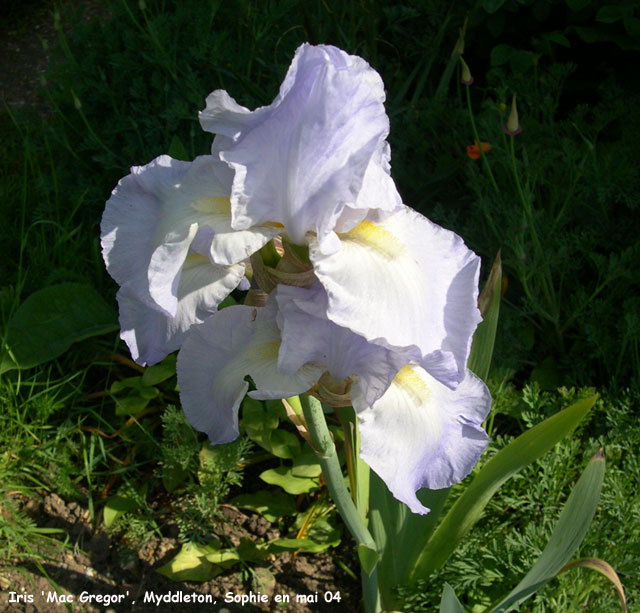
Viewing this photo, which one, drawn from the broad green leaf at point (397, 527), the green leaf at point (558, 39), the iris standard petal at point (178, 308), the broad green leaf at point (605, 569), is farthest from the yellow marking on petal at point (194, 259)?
the green leaf at point (558, 39)

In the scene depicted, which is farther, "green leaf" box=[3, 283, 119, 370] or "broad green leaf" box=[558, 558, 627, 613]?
"green leaf" box=[3, 283, 119, 370]

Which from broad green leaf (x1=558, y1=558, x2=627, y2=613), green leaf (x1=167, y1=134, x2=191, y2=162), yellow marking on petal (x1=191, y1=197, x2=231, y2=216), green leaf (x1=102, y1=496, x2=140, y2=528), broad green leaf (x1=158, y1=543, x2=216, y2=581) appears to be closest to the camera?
yellow marking on petal (x1=191, y1=197, x2=231, y2=216)

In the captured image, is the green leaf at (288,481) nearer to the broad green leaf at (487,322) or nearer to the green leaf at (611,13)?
the broad green leaf at (487,322)

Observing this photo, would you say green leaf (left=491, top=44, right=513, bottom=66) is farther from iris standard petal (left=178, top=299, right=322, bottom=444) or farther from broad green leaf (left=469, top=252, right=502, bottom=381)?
iris standard petal (left=178, top=299, right=322, bottom=444)

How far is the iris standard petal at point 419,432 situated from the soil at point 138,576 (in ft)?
3.23

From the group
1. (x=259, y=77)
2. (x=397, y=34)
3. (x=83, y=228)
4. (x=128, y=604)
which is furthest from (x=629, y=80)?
(x=128, y=604)

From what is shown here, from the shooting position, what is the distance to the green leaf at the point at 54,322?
6.53 feet

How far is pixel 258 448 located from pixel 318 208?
1.45 metres

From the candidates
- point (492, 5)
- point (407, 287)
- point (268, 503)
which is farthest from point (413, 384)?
point (492, 5)

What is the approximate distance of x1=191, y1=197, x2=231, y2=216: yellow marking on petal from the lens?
2.84 ft

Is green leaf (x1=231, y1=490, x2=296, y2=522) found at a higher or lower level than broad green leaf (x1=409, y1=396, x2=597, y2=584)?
lower

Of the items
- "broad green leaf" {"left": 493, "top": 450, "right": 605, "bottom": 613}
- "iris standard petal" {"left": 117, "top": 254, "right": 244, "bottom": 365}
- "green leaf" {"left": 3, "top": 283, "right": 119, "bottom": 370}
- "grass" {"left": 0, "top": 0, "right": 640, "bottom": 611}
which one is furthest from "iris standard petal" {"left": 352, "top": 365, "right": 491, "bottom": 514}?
"green leaf" {"left": 3, "top": 283, "right": 119, "bottom": 370}

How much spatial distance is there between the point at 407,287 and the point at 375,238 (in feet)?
0.29

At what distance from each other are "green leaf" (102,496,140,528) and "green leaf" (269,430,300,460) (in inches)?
18.2
